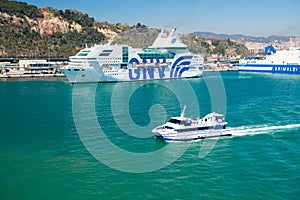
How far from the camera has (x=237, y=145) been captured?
50.0 ft

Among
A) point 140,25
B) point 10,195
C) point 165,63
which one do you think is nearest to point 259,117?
point 10,195

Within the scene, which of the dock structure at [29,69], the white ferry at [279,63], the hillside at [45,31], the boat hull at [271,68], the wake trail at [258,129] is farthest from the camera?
the hillside at [45,31]

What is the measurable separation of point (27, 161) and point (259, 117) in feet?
45.5

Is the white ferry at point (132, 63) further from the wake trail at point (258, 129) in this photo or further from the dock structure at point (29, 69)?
the wake trail at point (258, 129)

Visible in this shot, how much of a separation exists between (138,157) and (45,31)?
248ft

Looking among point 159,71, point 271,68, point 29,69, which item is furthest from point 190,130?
point 271,68

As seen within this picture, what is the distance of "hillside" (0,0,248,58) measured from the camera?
234ft

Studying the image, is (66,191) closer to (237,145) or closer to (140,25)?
(237,145)

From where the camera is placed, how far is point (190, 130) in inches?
634

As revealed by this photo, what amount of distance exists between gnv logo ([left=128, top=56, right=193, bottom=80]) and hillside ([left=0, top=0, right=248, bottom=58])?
97.8 feet

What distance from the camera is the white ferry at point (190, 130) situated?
51.7ft

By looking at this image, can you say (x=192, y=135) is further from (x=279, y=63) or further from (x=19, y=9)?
(x=19, y=9)

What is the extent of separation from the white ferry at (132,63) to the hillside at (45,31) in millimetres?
28021

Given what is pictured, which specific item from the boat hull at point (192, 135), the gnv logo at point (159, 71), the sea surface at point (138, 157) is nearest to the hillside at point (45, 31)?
the gnv logo at point (159, 71)
